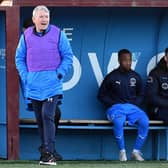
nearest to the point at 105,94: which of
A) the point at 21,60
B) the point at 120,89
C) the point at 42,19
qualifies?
the point at 120,89

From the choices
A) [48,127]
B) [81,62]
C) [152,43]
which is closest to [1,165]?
[48,127]

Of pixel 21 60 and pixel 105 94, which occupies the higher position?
pixel 21 60

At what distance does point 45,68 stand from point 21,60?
31 centimetres

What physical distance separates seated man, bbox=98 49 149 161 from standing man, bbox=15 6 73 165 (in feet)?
4.39

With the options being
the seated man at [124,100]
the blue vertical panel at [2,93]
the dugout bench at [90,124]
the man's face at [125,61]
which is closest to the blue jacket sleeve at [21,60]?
the blue vertical panel at [2,93]

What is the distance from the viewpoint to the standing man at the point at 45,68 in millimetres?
7605

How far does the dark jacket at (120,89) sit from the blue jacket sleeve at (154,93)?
120mm

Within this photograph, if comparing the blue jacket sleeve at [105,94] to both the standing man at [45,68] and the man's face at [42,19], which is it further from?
the man's face at [42,19]

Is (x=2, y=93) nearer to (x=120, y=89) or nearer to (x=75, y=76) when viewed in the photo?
(x=75, y=76)

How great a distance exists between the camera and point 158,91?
29.9ft

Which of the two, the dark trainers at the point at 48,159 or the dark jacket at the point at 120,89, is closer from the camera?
the dark trainers at the point at 48,159

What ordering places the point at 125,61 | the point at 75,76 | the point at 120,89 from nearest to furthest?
the point at 120,89
the point at 125,61
the point at 75,76

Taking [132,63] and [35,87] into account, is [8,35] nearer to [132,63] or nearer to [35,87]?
[35,87]

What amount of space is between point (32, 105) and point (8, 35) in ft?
3.25
